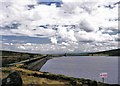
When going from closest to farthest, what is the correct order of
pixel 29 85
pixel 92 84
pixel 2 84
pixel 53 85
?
1. pixel 2 84
2. pixel 29 85
3. pixel 53 85
4. pixel 92 84

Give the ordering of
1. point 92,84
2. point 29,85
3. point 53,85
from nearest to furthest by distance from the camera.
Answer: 1. point 29,85
2. point 53,85
3. point 92,84

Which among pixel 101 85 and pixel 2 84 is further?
pixel 101 85

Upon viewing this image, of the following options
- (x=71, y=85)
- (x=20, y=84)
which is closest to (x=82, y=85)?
(x=71, y=85)

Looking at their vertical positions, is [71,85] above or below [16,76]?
below

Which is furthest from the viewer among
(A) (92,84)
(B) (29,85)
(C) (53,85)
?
(A) (92,84)

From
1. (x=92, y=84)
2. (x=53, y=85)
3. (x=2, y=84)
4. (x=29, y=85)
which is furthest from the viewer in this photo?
(x=92, y=84)

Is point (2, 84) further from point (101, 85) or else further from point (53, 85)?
point (101, 85)

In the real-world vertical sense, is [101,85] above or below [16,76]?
below

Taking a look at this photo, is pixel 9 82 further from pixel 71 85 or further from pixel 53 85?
pixel 71 85

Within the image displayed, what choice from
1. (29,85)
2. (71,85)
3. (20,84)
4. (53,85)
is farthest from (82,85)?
(20,84)
